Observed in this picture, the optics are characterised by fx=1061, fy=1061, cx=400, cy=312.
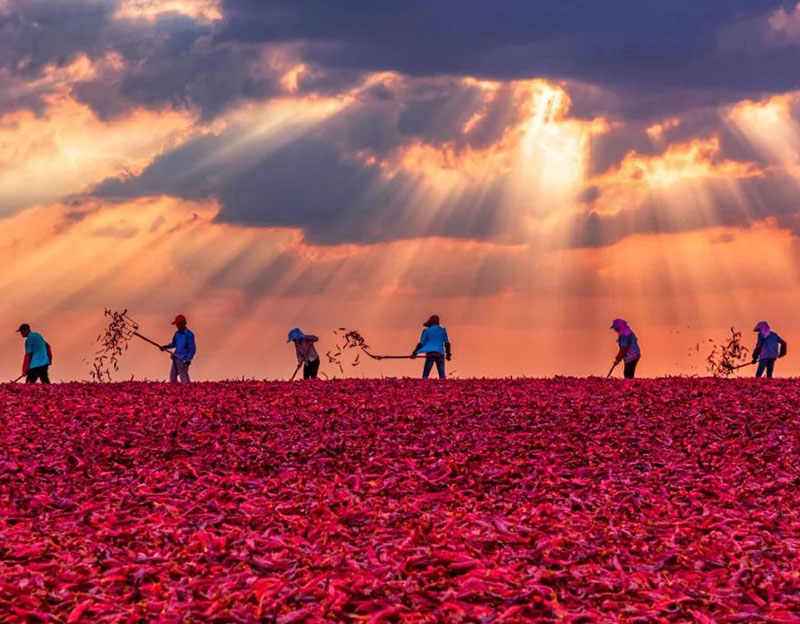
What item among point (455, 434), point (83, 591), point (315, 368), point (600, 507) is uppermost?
point (315, 368)

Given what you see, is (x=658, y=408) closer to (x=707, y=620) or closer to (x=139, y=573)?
(x=707, y=620)

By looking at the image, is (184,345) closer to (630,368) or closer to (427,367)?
(427,367)

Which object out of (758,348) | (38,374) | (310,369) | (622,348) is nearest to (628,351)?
(622,348)

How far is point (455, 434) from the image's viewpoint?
16.1m

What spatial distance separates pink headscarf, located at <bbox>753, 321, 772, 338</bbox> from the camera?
30.2 meters

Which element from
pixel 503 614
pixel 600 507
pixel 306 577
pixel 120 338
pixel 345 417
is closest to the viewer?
pixel 503 614

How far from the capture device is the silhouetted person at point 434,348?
91.8 ft

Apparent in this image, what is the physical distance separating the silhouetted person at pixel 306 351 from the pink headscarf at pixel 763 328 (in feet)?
41.5

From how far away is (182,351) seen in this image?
27000mm

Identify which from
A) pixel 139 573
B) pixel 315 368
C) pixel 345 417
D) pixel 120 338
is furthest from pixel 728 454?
pixel 120 338

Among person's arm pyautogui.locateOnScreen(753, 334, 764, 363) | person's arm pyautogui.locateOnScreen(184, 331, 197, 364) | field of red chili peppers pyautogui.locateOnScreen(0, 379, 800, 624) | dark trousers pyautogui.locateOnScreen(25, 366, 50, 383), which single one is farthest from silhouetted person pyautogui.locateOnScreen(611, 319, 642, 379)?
dark trousers pyautogui.locateOnScreen(25, 366, 50, 383)

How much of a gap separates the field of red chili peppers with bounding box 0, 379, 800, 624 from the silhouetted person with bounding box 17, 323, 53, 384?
755 centimetres

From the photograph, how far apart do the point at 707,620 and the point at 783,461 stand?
21.7ft

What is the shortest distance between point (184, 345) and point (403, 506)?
15497 millimetres
